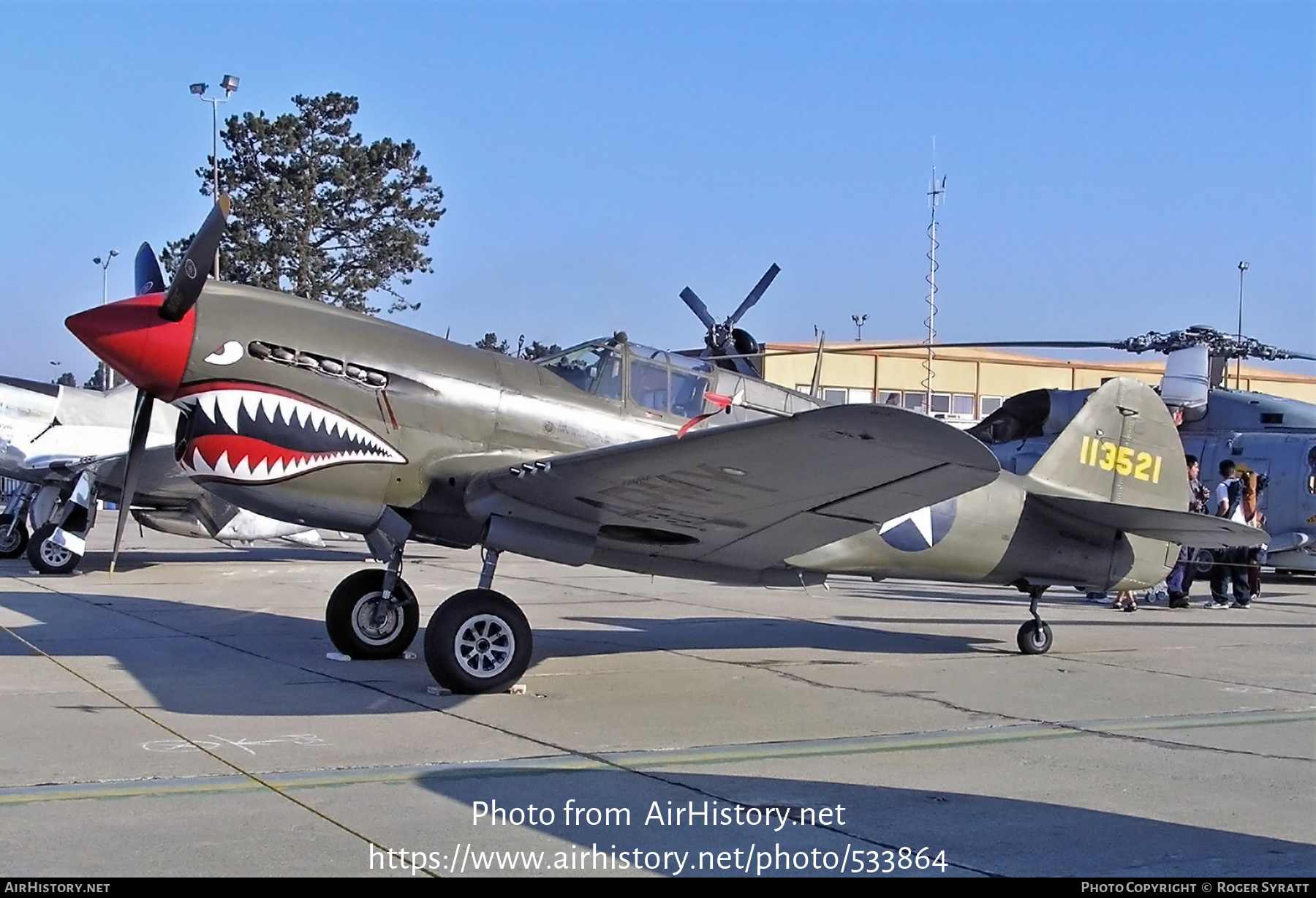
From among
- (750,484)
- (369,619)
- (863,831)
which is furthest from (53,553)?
(863,831)

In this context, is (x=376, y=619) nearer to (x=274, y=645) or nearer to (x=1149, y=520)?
(x=274, y=645)

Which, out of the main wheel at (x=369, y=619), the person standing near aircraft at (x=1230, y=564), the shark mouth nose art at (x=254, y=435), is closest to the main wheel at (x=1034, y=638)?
the main wheel at (x=369, y=619)

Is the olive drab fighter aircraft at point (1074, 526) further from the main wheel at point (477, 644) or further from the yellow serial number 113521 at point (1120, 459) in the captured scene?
the main wheel at point (477, 644)

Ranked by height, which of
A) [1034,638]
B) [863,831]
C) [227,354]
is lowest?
[863,831]

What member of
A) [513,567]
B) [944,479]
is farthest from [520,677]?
[513,567]

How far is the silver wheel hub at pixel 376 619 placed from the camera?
9.00 metres

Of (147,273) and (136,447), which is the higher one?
(147,273)

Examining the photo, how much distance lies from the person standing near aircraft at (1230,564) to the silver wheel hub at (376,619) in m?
9.66

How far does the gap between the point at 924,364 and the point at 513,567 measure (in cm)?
2582

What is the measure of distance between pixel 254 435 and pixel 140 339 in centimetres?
84

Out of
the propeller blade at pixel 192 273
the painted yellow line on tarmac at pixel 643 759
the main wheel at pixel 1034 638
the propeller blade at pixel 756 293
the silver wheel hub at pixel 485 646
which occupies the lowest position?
the painted yellow line on tarmac at pixel 643 759

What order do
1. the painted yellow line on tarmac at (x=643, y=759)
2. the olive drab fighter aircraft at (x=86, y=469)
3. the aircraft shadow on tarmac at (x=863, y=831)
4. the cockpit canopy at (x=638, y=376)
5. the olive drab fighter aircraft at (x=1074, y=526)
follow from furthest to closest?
1. the olive drab fighter aircraft at (x=86, y=469)
2. the olive drab fighter aircraft at (x=1074, y=526)
3. the cockpit canopy at (x=638, y=376)
4. the painted yellow line on tarmac at (x=643, y=759)
5. the aircraft shadow on tarmac at (x=863, y=831)

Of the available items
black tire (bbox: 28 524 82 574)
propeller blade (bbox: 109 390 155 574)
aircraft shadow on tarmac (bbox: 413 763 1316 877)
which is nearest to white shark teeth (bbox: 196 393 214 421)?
propeller blade (bbox: 109 390 155 574)

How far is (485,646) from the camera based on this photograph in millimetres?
7582
